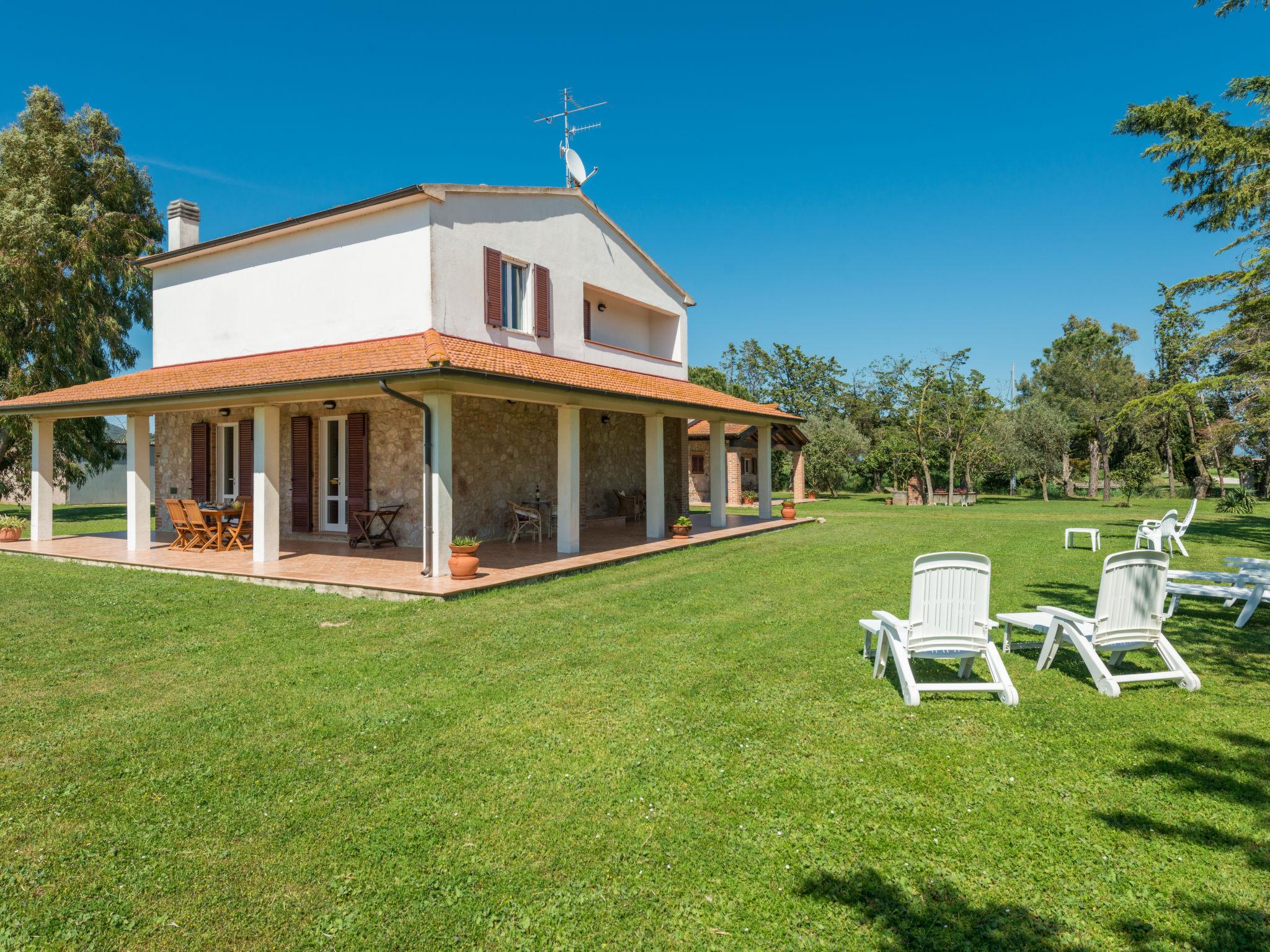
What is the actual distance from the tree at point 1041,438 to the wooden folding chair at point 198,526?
35.2 m

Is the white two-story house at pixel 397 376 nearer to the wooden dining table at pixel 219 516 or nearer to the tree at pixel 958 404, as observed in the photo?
the wooden dining table at pixel 219 516

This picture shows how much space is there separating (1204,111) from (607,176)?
14.1m

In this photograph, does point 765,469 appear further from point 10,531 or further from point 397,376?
point 10,531

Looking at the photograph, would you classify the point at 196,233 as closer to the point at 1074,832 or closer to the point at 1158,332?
the point at 1074,832

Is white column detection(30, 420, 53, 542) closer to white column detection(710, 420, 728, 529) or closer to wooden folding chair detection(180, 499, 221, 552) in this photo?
wooden folding chair detection(180, 499, 221, 552)

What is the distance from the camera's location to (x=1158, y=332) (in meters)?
38.2

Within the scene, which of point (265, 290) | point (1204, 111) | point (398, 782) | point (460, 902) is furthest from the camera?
point (1204, 111)

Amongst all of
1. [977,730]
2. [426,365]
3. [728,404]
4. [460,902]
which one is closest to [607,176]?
[728,404]

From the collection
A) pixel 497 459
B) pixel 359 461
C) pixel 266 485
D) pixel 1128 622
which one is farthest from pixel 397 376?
pixel 1128 622

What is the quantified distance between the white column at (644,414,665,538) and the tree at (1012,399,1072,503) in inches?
1083

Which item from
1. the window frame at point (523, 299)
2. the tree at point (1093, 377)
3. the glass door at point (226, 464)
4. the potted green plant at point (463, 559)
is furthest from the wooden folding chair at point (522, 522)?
the tree at point (1093, 377)

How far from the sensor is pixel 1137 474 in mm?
30000

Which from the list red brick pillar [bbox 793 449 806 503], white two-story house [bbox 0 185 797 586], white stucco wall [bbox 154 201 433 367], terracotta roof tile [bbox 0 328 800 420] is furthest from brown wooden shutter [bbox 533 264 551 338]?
red brick pillar [bbox 793 449 806 503]

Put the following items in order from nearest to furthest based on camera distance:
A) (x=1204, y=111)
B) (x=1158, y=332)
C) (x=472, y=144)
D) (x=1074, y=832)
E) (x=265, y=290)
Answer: (x=1074, y=832) < (x=265, y=290) < (x=1204, y=111) < (x=472, y=144) < (x=1158, y=332)
